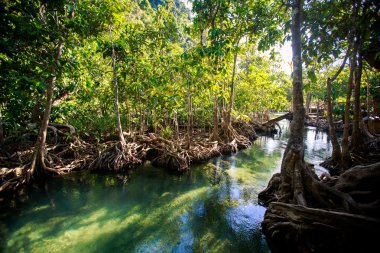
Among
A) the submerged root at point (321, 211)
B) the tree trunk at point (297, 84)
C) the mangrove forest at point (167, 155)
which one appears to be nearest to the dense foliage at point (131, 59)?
the mangrove forest at point (167, 155)

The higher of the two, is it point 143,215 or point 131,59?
point 131,59

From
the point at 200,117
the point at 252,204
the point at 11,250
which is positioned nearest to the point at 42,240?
the point at 11,250

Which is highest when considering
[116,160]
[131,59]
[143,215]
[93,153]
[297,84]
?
[131,59]

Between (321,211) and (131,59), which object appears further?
(131,59)

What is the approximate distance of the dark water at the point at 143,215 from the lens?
14.9 ft

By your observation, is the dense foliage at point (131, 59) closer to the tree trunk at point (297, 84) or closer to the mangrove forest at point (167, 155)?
the mangrove forest at point (167, 155)

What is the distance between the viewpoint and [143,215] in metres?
5.80

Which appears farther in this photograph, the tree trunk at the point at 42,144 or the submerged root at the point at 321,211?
the tree trunk at the point at 42,144

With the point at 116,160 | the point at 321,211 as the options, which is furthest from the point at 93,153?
the point at 321,211

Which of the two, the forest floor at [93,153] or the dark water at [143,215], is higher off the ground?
the forest floor at [93,153]

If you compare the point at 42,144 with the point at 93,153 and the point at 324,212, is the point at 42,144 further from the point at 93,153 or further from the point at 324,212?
the point at 324,212

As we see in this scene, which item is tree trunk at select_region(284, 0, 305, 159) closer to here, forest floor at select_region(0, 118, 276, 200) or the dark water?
the dark water

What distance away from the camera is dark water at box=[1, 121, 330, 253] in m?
4.54

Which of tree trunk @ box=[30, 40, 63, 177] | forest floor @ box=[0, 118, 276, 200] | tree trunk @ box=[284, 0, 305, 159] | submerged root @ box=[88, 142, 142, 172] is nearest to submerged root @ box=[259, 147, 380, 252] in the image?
tree trunk @ box=[284, 0, 305, 159]
